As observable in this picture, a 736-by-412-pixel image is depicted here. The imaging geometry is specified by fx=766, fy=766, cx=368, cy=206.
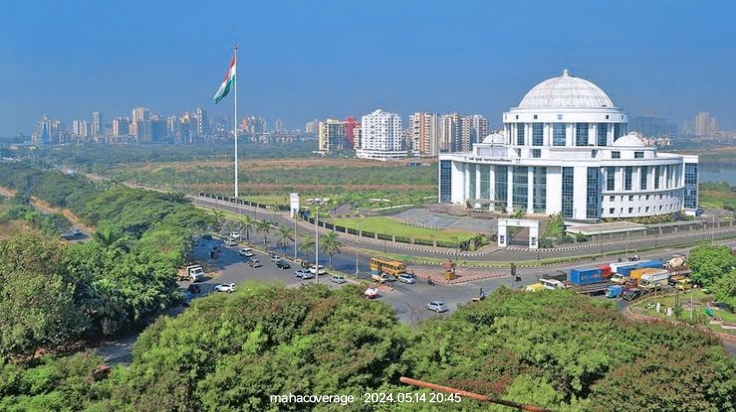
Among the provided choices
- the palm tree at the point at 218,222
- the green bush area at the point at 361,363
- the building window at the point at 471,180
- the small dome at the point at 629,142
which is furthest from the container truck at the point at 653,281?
the building window at the point at 471,180

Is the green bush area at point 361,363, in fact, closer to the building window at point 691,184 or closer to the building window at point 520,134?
the building window at point 520,134

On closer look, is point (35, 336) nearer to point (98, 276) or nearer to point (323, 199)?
point (98, 276)

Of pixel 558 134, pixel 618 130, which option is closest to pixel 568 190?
pixel 558 134

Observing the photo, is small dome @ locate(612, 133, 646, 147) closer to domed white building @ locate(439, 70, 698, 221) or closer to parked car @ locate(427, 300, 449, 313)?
domed white building @ locate(439, 70, 698, 221)

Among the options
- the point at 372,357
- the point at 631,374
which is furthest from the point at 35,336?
the point at 631,374

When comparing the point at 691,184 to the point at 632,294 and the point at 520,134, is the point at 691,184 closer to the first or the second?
the point at 520,134

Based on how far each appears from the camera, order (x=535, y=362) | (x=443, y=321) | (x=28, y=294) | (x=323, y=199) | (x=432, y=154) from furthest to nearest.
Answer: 1. (x=432, y=154)
2. (x=323, y=199)
3. (x=28, y=294)
4. (x=443, y=321)
5. (x=535, y=362)

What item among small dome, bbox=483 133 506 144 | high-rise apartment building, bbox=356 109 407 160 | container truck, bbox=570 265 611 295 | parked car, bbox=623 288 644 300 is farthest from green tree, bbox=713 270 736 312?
high-rise apartment building, bbox=356 109 407 160
